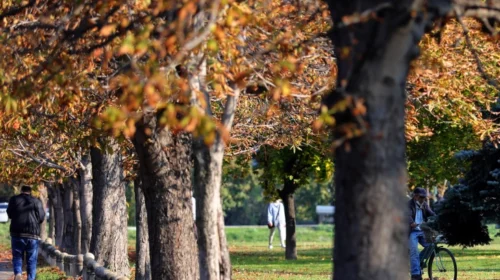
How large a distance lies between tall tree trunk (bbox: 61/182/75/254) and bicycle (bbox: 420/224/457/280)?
1422cm

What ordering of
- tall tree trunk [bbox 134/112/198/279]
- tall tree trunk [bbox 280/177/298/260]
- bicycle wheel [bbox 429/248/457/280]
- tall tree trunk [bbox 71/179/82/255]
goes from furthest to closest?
tall tree trunk [bbox 280/177/298/260]
tall tree trunk [bbox 71/179/82/255]
bicycle wheel [bbox 429/248/457/280]
tall tree trunk [bbox 134/112/198/279]

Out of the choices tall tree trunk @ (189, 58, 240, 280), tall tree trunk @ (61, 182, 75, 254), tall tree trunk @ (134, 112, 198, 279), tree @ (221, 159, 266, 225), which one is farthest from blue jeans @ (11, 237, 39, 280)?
tree @ (221, 159, 266, 225)

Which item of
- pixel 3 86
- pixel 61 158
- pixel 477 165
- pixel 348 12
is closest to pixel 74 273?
pixel 61 158

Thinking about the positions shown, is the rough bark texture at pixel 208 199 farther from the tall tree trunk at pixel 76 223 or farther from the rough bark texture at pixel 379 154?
the tall tree trunk at pixel 76 223

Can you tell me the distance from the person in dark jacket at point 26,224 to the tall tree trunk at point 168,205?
310 inches

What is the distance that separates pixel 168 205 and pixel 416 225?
284 inches

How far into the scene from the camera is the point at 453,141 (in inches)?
1230

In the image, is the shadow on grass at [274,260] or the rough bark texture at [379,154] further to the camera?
the shadow on grass at [274,260]

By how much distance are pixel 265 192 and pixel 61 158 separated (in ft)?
37.1

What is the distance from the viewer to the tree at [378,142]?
7.36m

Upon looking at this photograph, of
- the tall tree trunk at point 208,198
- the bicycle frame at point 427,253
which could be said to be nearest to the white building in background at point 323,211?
the bicycle frame at point 427,253

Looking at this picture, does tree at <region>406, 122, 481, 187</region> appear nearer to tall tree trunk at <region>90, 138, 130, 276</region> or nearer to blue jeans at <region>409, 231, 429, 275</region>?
tall tree trunk at <region>90, 138, 130, 276</region>

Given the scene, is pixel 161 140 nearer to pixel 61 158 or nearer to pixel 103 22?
pixel 103 22

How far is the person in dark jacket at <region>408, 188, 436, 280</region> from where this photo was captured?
61.5 feet
